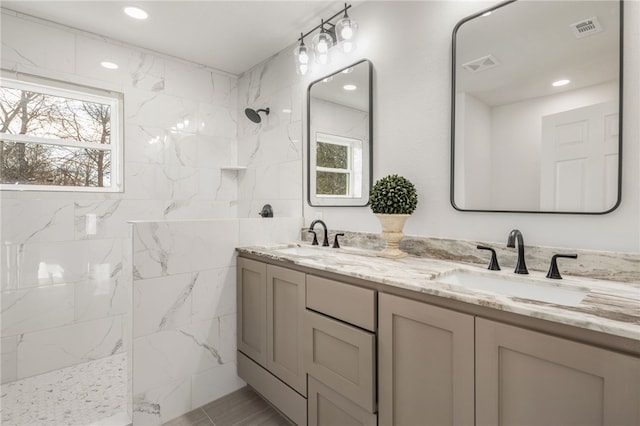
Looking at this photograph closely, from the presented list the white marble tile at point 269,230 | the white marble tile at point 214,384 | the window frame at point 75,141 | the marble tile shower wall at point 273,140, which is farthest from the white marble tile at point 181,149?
the white marble tile at point 214,384

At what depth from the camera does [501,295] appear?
988 millimetres

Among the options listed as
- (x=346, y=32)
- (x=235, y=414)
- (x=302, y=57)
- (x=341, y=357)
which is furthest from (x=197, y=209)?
(x=341, y=357)

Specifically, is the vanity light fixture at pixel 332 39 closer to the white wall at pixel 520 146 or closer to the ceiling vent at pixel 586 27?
the white wall at pixel 520 146

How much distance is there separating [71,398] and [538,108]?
3140mm

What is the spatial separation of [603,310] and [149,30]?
3165mm

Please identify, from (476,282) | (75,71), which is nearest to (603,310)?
(476,282)

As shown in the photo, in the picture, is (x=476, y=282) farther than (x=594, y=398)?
Yes

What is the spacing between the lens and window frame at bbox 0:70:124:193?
2.27 meters

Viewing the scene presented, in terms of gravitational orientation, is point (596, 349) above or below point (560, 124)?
below

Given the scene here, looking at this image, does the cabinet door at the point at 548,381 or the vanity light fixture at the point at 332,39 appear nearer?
the cabinet door at the point at 548,381

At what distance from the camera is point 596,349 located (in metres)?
0.76

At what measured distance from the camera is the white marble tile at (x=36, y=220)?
220 cm

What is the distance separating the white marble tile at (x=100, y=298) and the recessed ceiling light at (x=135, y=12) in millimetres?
2069

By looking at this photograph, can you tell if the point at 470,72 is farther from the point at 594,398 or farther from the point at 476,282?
the point at 594,398
